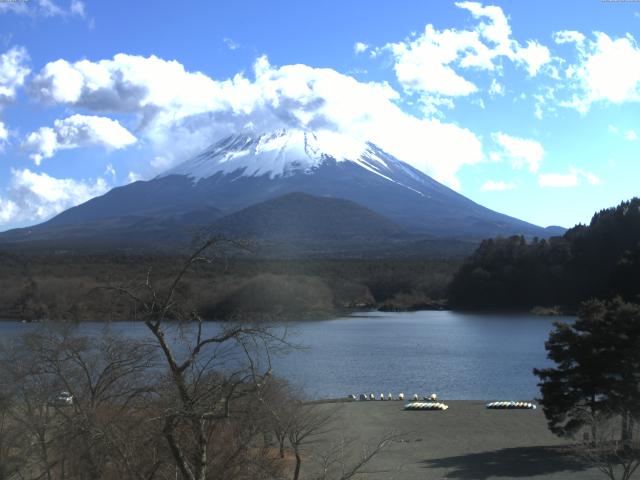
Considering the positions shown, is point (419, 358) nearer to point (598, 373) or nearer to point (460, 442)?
point (460, 442)

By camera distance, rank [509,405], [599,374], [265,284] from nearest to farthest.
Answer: [599,374] < [509,405] < [265,284]

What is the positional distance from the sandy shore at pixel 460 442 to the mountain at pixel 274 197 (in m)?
76.5

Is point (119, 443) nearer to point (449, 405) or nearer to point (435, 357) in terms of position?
point (449, 405)

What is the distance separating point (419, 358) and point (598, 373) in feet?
63.5

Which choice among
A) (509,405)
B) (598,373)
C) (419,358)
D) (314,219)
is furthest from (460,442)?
(314,219)

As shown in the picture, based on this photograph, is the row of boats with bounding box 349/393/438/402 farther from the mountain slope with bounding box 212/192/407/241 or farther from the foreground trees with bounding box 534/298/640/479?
the mountain slope with bounding box 212/192/407/241

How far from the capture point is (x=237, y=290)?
148 feet

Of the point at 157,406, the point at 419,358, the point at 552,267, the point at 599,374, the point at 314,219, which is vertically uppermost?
the point at 314,219

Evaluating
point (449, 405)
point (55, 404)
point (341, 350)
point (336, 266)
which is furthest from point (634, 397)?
point (336, 266)

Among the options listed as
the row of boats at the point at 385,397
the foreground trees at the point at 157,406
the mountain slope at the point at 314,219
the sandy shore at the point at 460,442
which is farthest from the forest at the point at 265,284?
the mountain slope at the point at 314,219

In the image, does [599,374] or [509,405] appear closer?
[599,374]

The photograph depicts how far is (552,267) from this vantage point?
2270 inches

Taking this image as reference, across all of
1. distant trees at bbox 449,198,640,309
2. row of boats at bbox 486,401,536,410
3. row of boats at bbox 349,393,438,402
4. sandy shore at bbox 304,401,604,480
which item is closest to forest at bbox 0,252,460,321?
row of boats at bbox 349,393,438,402

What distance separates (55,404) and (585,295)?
52.1 meters
